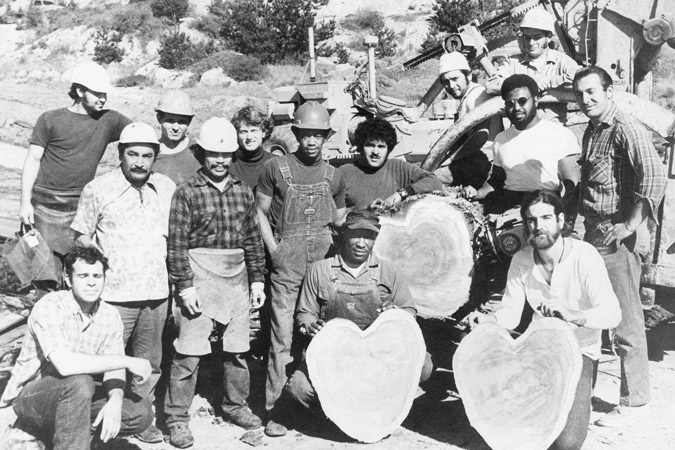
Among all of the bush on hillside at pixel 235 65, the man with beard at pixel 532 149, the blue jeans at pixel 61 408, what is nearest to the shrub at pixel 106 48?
the bush on hillside at pixel 235 65

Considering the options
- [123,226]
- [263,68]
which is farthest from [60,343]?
[263,68]

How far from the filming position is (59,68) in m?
32.4

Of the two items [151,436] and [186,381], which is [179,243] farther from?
[151,436]

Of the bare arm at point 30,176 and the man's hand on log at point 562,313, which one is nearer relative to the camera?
the man's hand on log at point 562,313

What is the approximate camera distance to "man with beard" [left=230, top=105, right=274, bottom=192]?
5.56 m

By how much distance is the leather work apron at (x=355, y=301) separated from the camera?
16.2 feet

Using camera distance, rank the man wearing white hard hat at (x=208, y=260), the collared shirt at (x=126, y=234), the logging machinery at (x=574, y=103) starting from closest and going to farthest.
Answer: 1. the collared shirt at (x=126, y=234)
2. the man wearing white hard hat at (x=208, y=260)
3. the logging machinery at (x=574, y=103)

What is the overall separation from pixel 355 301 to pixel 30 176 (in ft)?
7.97

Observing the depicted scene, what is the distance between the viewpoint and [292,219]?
518cm

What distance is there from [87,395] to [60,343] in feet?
1.03

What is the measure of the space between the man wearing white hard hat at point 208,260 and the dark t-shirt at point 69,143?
0.96m

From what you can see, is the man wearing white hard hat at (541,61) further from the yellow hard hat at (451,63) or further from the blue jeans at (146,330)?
the blue jeans at (146,330)

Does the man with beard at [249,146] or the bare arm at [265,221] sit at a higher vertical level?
the man with beard at [249,146]

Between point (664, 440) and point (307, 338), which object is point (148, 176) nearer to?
point (307, 338)
